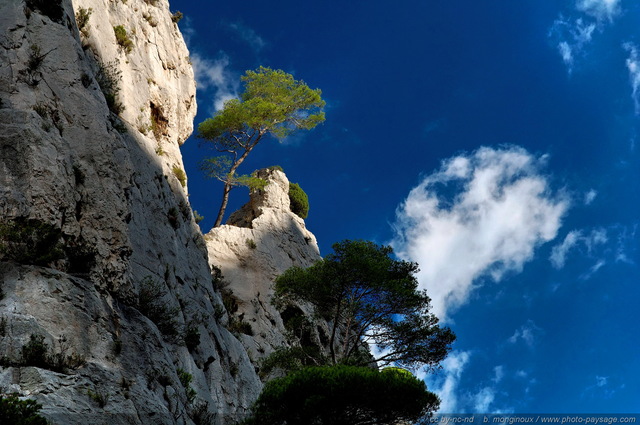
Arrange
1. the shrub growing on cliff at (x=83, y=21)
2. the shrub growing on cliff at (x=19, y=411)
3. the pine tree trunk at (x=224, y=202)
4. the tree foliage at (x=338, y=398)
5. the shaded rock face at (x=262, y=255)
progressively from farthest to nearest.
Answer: the pine tree trunk at (x=224, y=202)
the shaded rock face at (x=262, y=255)
the shrub growing on cliff at (x=83, y=21)
the tree foliage at (x=338, y=398)
the shrub growing on cliff at (x=19, y=411)

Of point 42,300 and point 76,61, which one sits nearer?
point 42,300

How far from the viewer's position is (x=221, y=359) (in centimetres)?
1619

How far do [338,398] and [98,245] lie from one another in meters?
6.40

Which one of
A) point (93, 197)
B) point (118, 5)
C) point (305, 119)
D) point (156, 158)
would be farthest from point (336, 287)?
point (305, 119)

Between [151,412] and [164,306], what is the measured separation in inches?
159

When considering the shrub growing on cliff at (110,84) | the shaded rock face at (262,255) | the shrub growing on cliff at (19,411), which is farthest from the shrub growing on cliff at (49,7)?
the shaded rock face at (262,255)

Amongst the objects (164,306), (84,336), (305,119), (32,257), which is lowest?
(84,336)

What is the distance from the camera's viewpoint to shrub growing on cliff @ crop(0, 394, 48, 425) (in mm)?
6035

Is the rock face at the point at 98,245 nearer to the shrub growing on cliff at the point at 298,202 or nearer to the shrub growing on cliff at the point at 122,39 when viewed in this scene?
the shrub growing on cliff at the point at 122,39

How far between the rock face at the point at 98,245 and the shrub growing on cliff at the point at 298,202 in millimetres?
16800

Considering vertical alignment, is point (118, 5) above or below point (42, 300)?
above

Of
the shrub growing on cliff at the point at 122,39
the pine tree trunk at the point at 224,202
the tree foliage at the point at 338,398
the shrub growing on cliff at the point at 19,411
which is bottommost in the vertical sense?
the shrub growing on cliff at the point at 19,411

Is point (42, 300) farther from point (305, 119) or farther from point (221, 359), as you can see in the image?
point (305, 119)

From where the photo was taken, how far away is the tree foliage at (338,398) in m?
12.4
